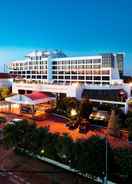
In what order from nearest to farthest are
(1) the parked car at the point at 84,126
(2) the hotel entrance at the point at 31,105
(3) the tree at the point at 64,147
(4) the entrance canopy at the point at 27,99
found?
(3) the tree at the point at 64,147 < (1) the parked car at the point at 84,126 < (4) the entrance canopy at the point at 27,99 < (2) the hotel entrance at the point at 31,105

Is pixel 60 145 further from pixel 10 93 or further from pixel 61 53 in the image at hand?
pixel 61 53

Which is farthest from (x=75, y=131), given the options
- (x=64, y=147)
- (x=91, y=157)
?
(x=91, y=157)

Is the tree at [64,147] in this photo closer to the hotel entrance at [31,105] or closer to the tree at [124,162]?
the tree at [124,162]

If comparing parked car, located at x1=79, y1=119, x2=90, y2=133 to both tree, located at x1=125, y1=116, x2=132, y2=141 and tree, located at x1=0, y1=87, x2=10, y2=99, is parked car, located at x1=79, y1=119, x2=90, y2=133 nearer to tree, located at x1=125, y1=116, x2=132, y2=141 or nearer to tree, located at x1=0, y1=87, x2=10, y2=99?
tree, located at x1=125, y1=116, x2=132, y2=141

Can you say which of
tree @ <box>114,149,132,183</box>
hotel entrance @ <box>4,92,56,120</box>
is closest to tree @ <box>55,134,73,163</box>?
tree @ <box>114,149,132,183</box>

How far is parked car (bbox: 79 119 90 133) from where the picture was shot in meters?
27.0

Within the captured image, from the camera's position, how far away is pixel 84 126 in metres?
27.8

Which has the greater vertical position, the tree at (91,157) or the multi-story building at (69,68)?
the multi-story building at (69,68)

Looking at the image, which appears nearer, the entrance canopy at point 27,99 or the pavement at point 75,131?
the pavement at point 75,131

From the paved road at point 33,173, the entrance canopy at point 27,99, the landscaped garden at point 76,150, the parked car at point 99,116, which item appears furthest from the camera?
the entrance canopy at point 27,99

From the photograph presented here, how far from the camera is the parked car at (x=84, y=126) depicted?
1062 inches

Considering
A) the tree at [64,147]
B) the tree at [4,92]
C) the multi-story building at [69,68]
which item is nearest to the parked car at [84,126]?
the tree at [64,147]

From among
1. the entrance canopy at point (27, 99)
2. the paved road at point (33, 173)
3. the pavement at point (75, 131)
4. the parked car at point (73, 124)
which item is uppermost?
the entrance canopy at point (27, 99)

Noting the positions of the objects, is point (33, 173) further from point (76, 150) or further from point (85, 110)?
point (85, 110)
